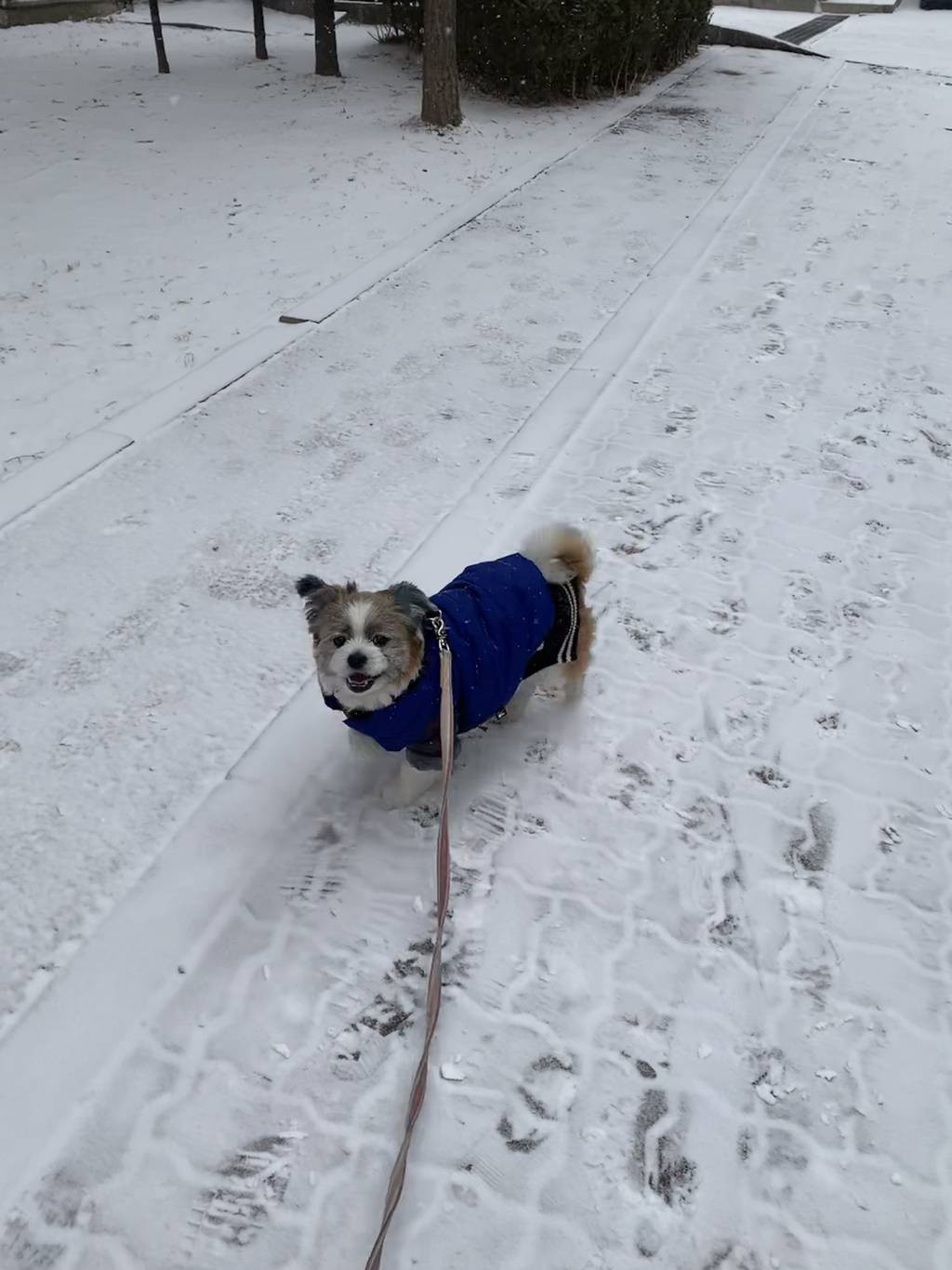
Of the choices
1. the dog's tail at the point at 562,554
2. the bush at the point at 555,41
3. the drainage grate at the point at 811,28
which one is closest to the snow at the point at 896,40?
the drainage grate at the point at 811,28

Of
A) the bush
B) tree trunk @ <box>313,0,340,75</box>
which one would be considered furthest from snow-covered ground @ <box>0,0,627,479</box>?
the bush

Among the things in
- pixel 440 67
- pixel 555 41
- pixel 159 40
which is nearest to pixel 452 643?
pixel 440 67

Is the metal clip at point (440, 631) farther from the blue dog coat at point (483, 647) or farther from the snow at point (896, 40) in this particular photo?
the snow at point (896, 40)

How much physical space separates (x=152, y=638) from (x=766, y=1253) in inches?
137

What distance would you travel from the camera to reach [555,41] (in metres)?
14.0

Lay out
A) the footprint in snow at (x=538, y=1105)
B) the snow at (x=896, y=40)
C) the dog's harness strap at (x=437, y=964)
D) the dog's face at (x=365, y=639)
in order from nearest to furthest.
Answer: the dog's harness strap at (x=437, y=964) < the footprint in snow at (x=538, y=1105) < the dog's face at (x=365, y=639) < the snow at (x=896, y=40)

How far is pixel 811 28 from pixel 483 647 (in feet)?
96.8

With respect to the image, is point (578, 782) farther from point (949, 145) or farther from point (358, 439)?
point (949, 145)

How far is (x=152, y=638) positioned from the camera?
436cm

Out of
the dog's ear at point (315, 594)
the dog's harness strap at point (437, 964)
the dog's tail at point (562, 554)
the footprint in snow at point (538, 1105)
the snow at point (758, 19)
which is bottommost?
the footprint in snow at point (538, 1105)

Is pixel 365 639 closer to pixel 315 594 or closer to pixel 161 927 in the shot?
pixel 315 594

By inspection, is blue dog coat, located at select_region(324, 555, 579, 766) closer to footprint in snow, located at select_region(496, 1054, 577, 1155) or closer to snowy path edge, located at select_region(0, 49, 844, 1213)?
snowy path edge, located at select_region(0, 49, 844, 1213)

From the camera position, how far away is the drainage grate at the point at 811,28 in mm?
23061

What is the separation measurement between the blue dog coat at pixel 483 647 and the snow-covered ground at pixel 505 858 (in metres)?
0.48
